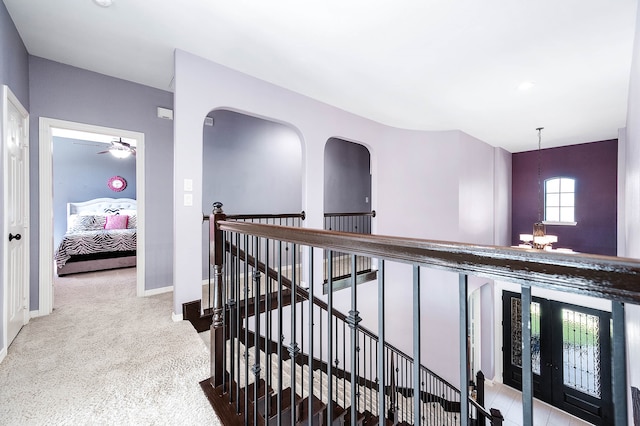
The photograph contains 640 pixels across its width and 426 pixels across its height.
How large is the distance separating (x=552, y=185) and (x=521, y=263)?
766 centimetres

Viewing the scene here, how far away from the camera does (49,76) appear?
2.93m

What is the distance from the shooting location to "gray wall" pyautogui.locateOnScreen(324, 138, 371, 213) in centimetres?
630

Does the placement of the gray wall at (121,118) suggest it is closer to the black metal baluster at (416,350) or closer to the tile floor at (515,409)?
the black metal baluster at (416,350)

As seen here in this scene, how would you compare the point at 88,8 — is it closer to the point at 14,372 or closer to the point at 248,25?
the point at 248,25

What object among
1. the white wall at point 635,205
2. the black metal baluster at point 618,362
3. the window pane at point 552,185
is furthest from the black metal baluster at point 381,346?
the window pane at point 552,185

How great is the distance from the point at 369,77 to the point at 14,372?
3.88 m

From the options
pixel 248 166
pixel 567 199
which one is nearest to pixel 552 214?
pixel 567 199

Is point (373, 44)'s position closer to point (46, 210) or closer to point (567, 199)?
point (46, 210)

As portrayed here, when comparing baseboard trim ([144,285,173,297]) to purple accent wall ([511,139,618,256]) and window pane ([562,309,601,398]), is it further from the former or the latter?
purple accent wall ([511,139,618,256])

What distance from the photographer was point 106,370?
6.21 feet

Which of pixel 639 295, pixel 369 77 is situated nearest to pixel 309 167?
pixel 369 77

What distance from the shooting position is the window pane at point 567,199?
6.12 metres

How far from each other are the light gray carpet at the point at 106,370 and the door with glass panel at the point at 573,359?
5.58m

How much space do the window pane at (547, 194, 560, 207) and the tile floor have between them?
4047 mm
